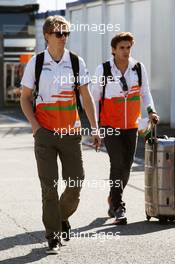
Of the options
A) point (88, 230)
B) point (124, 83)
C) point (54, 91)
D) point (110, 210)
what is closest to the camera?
point (54, 91)

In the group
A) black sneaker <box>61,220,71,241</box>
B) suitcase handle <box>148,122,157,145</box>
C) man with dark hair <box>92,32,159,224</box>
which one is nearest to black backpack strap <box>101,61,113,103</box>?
man with dark hair <box>92,32,159,224</box>

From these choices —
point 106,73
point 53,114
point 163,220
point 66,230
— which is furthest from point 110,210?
point 53,114

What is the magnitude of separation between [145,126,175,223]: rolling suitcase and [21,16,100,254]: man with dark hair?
4.34 feet

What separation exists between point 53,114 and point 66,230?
44.1 inches

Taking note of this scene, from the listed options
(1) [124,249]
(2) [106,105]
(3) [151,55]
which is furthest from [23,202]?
(3) [151,55]

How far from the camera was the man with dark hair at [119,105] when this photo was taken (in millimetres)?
8914

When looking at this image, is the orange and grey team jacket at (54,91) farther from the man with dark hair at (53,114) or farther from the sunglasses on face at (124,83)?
the sunglasses on face at (124,83)

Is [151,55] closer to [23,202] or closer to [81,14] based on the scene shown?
[81,14]

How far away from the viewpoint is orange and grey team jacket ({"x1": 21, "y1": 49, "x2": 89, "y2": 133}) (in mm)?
7438

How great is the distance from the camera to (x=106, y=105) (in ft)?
29.5

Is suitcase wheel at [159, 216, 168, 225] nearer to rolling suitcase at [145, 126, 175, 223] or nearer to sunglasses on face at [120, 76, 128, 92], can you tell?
rolling suitcase at [145, 126, 175, 223]

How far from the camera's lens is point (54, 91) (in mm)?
7449

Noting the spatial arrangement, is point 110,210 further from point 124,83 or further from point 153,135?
point 124,83

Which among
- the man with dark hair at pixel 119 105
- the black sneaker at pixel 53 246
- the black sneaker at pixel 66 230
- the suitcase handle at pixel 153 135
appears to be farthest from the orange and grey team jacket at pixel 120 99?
the black sneaker at pixel 53 246
